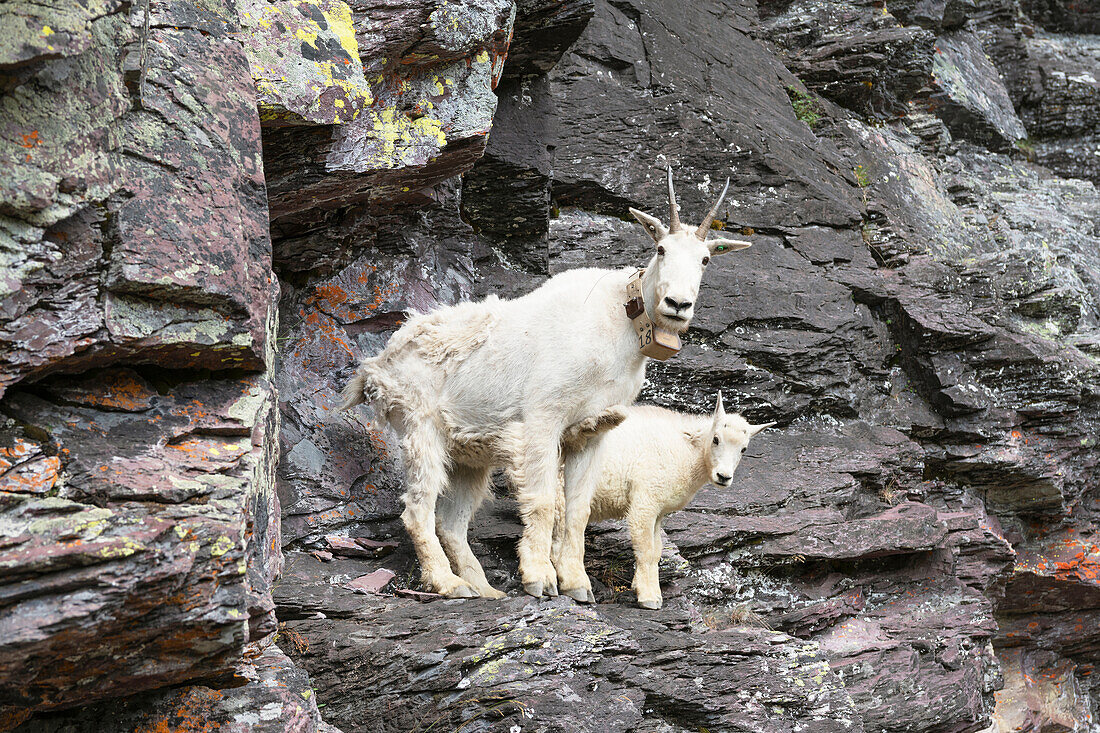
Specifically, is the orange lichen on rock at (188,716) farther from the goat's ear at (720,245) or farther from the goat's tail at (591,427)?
the goat's ear at (720,245)

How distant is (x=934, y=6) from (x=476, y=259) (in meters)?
10.7

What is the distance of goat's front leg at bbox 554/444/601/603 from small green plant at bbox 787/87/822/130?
7.97 meters

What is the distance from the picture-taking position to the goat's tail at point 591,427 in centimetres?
686

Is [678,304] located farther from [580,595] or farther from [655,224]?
[580,595]

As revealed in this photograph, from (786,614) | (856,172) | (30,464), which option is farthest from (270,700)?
(856,172)

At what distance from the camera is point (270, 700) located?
15.7ft

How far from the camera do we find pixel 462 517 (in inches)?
293

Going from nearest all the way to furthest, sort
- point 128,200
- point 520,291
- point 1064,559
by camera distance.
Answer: point 128,200
point 520,291
point 1064,559

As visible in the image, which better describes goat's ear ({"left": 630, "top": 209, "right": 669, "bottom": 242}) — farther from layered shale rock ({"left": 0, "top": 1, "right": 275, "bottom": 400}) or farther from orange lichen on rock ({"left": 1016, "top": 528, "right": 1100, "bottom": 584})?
orange lichen on rock ({"left": 1016, "top": 528, "right": 1100, "bottom": 584})

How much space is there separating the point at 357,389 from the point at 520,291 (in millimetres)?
2548

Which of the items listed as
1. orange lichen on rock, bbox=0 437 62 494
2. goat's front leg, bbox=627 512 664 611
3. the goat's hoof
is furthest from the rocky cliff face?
the goat's hoof

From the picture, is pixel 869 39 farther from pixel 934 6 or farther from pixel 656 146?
pixel 656 146

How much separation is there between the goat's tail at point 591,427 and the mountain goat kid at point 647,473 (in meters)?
0.08

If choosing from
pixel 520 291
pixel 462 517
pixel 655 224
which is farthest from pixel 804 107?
pixel 462 517
